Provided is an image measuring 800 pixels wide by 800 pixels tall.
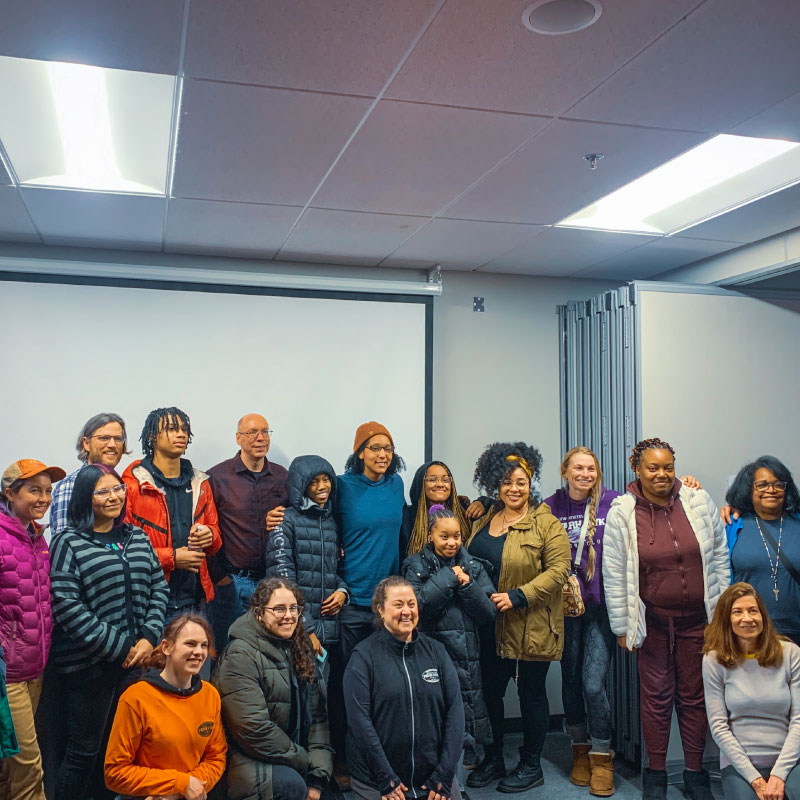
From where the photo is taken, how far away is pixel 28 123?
287 centimetres

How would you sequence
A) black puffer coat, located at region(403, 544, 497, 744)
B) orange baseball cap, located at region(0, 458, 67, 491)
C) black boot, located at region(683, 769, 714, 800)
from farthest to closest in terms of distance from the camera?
1. black boot, located at region(683, 769, 714, 800)
2. black puffer coat, located at region(403, 544, 497, 744)
3. orange baseball cap, located at region(0, 458, 67, 491)

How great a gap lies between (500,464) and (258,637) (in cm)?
138

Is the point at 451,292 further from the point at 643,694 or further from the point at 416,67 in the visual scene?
the point at 416,67

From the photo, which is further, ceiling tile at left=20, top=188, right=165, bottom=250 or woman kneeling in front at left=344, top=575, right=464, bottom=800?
ceiling tile at left=20, top=188, right=165, bottom=250

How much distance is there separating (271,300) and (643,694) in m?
2.54

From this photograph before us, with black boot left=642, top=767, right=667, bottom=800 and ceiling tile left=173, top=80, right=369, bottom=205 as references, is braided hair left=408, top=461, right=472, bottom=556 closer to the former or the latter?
black boot left=642, top=767, right=667, bottom=800

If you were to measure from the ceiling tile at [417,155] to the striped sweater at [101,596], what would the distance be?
1.50 meters

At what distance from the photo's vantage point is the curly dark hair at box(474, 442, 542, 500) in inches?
150

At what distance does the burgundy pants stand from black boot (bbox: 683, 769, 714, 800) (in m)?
0.03

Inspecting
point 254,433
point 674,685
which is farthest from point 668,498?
point 254,433

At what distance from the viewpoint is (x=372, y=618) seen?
360 centimetres

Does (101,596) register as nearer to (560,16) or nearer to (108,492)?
(108,492)

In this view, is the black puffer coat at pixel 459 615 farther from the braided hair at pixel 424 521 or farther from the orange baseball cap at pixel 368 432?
the orange baseball cap at pixel 368 432

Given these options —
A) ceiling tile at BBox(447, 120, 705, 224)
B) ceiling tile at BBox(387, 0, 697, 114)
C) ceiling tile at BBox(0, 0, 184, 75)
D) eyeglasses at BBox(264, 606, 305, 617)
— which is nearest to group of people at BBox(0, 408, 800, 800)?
eyeglasses at BBox(264, 606, 305, 617)
